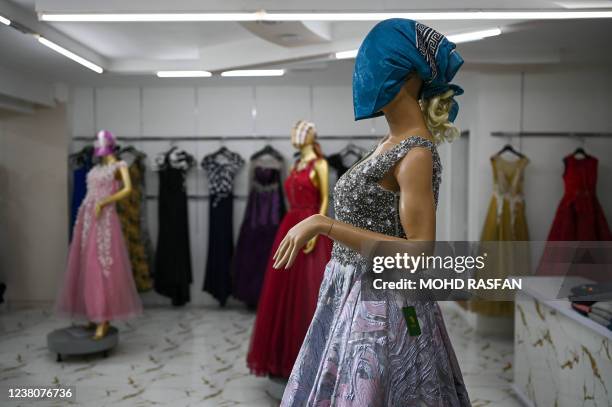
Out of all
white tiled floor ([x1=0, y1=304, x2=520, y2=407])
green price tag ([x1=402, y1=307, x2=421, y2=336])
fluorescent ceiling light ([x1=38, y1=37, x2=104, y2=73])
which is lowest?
white tiled floor ([x1=0, y1=304, x2=520, y2=407])

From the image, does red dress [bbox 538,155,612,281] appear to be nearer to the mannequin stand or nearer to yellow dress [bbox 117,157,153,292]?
the mannequin stand

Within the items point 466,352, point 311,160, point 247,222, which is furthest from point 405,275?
point 247,222

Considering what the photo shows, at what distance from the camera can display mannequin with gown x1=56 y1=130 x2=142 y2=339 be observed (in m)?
3.90

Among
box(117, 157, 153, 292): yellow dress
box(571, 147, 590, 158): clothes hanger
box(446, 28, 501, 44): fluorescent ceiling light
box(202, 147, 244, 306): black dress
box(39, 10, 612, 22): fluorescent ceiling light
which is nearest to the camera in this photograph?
box(39, 10, 612, 22): fluorescent ceiling light

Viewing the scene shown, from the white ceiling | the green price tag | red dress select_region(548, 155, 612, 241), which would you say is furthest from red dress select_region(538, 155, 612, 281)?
the green price tag

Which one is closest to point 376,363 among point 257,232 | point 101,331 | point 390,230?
point 390,230

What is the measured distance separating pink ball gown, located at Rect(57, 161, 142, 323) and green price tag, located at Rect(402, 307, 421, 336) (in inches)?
124

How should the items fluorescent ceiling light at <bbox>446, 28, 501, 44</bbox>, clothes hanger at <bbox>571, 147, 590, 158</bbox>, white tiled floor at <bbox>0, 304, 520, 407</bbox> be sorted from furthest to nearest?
clothes hanger at <bbox>571, 147, 590, 158</bbox>
white tiled floor at <bbox>0, 304, 520, 407</bbox>
fluorescent ceiling light at <bbox>446, 28, 501, 44</bbox>

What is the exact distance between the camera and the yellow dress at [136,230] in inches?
209

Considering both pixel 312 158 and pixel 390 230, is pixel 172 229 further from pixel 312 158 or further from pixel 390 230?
pixel 390 230

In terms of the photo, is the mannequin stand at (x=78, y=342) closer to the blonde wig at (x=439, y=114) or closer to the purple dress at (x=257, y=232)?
the purple dress at (x=257, y=232)

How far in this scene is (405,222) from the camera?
1152mm

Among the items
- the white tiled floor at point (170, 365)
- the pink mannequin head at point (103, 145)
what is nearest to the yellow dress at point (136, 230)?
the white tiled floor at point (170, 365)

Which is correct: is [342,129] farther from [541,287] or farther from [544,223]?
[541,287]
